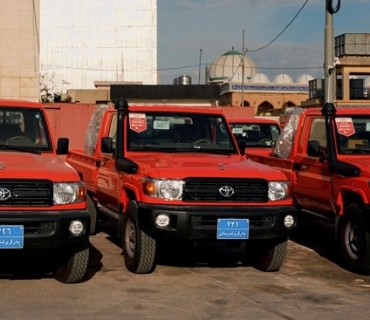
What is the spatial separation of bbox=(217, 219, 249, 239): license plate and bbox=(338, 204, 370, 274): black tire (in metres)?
1.40

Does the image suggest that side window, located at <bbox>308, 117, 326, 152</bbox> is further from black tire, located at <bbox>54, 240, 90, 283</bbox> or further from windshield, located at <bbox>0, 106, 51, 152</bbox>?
black tire, located at <bbox>54, 240, 90, 283</bbox>

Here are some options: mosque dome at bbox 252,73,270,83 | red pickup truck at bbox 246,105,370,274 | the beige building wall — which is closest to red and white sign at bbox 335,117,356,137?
red pickup truck at bbox 246,105,370,274

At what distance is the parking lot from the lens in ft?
22.4

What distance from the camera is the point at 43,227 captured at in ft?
23.5

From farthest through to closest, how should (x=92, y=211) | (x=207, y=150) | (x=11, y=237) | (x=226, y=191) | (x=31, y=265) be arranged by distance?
(x=92, y=211), (x=207, y=150), (x=31, y=265), (x=226, y=191), (x=11, y=237)

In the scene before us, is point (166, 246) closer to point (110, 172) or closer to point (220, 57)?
point (110, 172)

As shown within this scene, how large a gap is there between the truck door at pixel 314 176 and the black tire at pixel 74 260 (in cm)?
336

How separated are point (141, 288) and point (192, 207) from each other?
3.27ft

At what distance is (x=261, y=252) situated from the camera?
8.90 metres

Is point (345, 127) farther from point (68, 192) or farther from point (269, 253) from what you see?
point (68, 192)

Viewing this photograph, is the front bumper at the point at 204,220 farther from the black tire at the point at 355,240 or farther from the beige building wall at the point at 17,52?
the beige building wall at the point at 17,52

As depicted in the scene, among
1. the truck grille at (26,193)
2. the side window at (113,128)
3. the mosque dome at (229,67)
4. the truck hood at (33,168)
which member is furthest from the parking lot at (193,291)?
the mosque dome at (229,67)

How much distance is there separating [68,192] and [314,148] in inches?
138

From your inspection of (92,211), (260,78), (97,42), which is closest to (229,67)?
(260,78)
